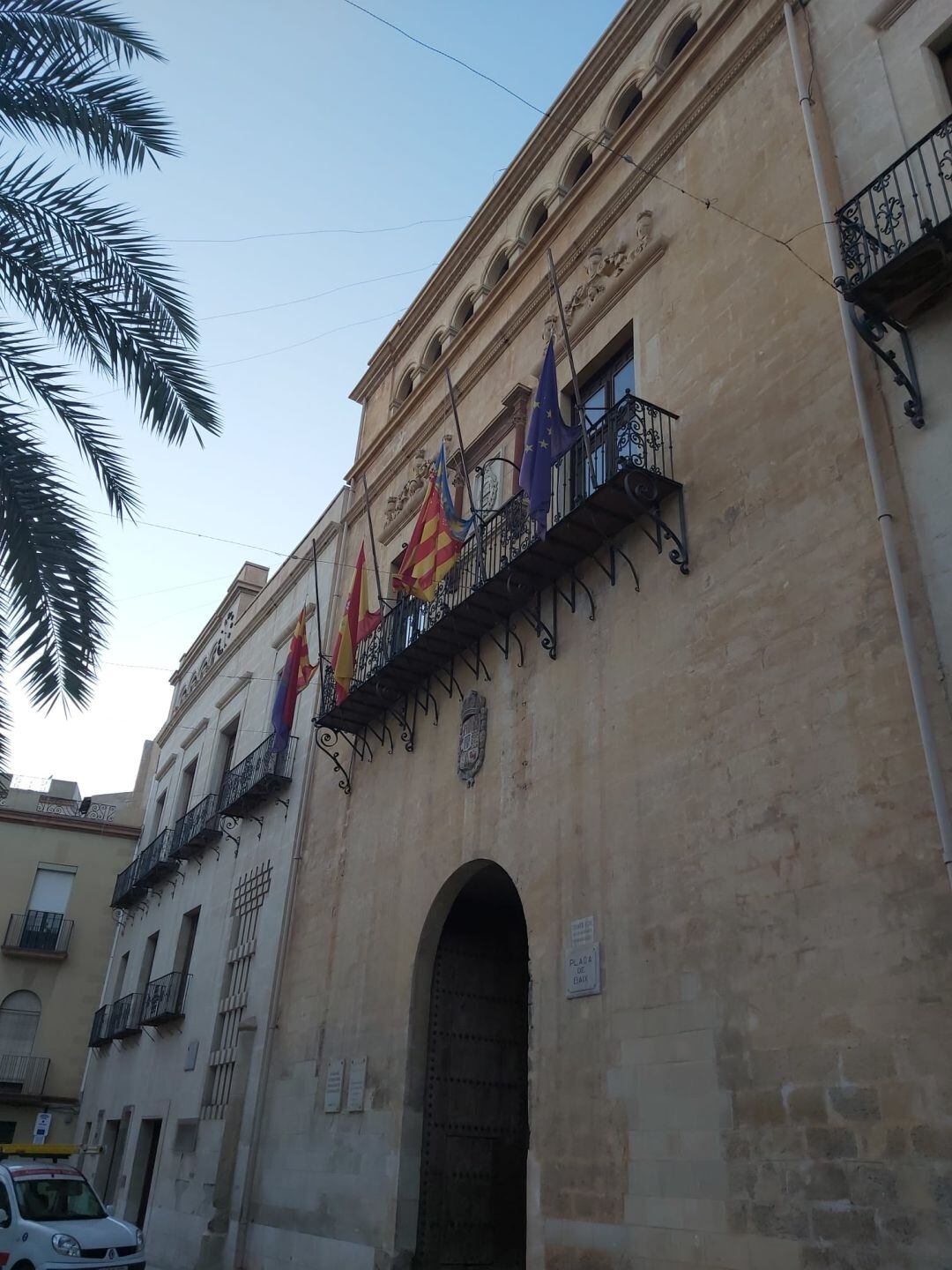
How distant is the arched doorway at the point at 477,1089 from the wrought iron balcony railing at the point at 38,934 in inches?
778

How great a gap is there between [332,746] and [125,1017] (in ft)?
35.2

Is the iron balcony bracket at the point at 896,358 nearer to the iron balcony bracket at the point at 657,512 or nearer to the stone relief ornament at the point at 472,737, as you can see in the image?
the iron balcony bracket at the point at 657,512

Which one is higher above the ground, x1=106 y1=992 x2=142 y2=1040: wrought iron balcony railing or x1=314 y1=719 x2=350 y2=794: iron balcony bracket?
x1=314 y1=719 x2=350 y2=794: iron balcony bracket

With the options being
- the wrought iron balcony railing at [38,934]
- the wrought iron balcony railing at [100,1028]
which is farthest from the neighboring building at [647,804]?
the wrought iron balcony railing at [38,934]

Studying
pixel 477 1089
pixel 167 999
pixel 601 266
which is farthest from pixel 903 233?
pixel 167 999

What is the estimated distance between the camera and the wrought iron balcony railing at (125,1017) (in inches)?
801

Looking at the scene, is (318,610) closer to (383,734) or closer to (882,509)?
(383,734)

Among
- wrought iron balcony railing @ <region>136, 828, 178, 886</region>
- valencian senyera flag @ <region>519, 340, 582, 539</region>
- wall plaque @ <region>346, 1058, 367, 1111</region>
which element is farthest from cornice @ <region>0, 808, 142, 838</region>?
valencian senyera flag @ <region>519, 340, 582, 539</region>

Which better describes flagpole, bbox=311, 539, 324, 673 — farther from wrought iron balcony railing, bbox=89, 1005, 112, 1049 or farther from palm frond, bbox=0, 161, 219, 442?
wrought iron balcony railing, bbox=89, 1005, 112, 1049

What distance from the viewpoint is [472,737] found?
34.8 ft

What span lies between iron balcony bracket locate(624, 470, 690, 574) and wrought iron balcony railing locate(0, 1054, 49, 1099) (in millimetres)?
24203

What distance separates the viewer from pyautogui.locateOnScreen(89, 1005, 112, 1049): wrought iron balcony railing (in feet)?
74.3

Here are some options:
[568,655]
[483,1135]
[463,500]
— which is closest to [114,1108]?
[483,1135]

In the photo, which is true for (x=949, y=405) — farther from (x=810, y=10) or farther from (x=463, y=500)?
(x=463, y=500)
